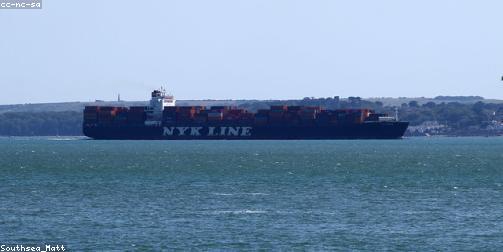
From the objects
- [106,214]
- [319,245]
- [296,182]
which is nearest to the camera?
[319,245]

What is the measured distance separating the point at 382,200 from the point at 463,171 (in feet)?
116

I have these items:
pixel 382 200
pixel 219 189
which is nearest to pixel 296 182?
pixel 219 189

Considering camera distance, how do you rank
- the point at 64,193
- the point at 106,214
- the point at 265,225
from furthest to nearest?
the point at 64,193 < the point at 106,214 < the point at 265,225

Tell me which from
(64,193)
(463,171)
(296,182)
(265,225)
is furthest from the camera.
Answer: (463,171)

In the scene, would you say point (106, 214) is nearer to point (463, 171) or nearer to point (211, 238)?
point (211, 238)

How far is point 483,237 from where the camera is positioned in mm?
47406

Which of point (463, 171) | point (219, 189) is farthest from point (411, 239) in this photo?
point (463, 171)

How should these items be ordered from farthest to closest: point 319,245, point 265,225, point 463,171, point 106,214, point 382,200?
point 463,171, point 382,200, point 106,214, point 265,225, point 319,245

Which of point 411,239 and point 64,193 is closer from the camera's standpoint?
point 411,239

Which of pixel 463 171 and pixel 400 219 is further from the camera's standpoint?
pixel 463 171

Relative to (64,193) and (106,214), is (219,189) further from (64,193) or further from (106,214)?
(106,214)

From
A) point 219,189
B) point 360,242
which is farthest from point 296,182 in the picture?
point 360,242

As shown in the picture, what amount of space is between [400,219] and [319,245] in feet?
30.7

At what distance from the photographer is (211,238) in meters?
47.0
